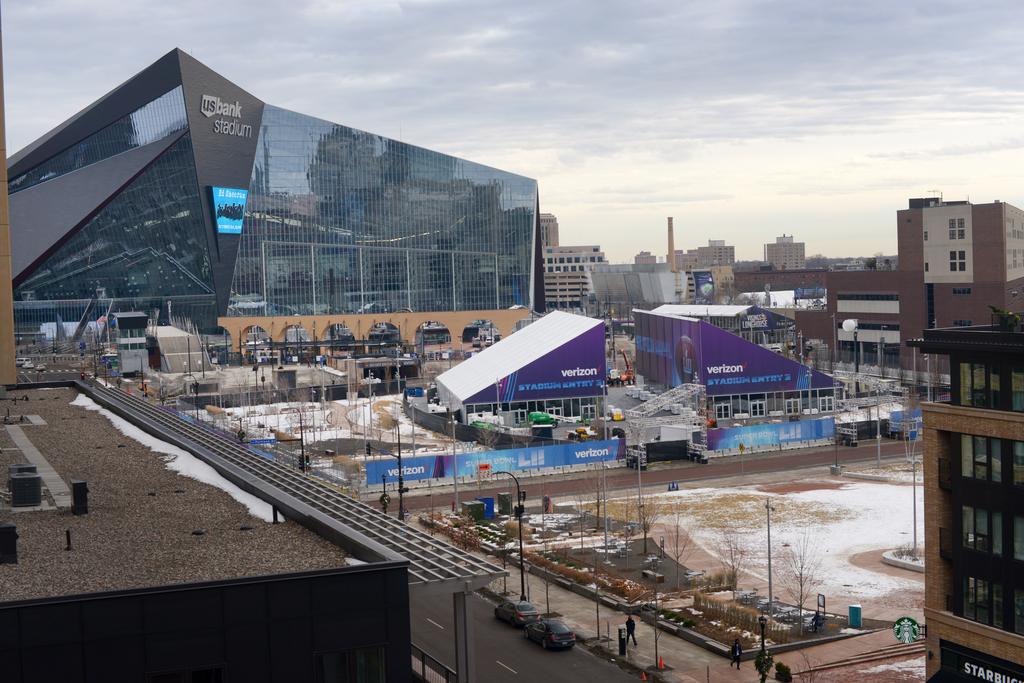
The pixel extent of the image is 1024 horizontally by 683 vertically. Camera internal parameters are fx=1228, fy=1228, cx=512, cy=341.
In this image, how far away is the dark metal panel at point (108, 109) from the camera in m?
136

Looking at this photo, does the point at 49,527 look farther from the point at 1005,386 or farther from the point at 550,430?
the point at 550,430

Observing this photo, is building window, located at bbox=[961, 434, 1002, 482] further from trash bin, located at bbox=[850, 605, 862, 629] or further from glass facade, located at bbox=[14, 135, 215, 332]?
glass facade, located at bbox=[14, 135, 215, 332]

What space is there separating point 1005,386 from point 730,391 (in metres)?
59.1

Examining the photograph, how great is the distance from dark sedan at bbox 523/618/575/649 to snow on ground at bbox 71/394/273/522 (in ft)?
36.3

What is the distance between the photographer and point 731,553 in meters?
45.0

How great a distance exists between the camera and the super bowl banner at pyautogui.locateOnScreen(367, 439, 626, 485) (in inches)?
2484

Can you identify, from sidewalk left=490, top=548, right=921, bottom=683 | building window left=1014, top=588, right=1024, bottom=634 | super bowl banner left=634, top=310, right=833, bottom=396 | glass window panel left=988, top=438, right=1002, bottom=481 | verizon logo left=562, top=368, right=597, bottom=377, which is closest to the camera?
building window left=1014, top=588, right=1024, bottom=634

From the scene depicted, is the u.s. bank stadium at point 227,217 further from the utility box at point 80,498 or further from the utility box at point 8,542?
the utility box at point 8,542

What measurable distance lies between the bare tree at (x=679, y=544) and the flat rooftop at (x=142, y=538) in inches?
780

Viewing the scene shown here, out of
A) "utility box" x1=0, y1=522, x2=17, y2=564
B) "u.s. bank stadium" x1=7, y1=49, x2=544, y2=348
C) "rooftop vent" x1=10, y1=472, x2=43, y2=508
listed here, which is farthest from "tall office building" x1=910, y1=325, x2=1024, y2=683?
"u.s. bank stadium" x1=7, y1=49, x2=544, y2=348

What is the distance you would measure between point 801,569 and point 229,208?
11080 centimetres

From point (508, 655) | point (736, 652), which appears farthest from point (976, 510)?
point (508, 655)

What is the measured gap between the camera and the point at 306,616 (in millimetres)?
18047

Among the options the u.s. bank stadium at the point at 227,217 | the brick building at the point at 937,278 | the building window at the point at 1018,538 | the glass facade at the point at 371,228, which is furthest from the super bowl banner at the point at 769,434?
the glass facade at the point at 371,228
